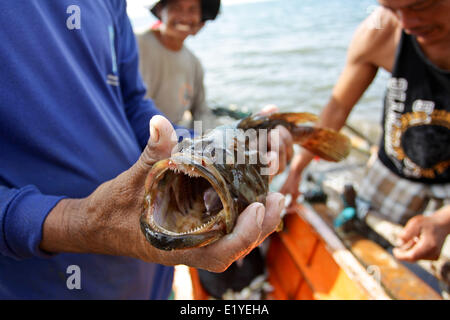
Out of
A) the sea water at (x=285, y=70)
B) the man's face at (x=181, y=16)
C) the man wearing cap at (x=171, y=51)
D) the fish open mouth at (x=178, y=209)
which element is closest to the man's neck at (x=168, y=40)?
the man wearing cap at (x=171, y=51)

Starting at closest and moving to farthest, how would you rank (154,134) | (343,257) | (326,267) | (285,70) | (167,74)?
(154,134)
(343,257)
(326,267)
(167,74)
(285,70)

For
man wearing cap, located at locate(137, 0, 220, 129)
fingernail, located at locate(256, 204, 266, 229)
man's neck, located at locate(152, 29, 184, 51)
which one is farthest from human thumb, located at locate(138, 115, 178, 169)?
man's neck, located at locate(152, 29, 184, 51)

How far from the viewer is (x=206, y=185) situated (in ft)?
4.99

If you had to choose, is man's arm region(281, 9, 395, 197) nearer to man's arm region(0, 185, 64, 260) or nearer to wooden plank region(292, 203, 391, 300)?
wooden plank region(292, 203, 391, 300)

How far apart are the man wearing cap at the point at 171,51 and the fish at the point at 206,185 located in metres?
2.95

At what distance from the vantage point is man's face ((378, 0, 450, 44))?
86.9 inches

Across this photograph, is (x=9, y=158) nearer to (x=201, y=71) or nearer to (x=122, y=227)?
(x=122, y=227)

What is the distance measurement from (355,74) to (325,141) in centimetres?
120

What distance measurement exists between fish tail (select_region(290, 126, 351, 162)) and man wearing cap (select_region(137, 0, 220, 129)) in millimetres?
2363

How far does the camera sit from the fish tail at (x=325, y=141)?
98.6 inches

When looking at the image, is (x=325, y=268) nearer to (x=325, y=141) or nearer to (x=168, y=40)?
(x=325, y=141)

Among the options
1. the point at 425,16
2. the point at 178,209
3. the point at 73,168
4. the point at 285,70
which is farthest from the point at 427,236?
the point at 285,70

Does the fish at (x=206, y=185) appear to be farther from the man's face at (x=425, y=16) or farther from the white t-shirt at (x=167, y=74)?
the white t-shirt at (x=167, y=74)

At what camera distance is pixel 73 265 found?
156cm
